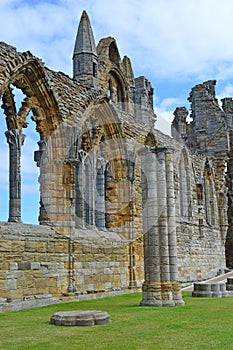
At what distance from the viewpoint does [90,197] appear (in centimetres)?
1314

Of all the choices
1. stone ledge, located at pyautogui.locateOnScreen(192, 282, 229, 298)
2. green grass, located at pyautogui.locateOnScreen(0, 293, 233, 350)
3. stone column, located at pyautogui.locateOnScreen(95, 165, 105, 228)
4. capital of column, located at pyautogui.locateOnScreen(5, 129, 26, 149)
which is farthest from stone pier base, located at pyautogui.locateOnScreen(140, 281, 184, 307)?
stone column, located at pyautogui.locateOnScreen(95, 165, 105, 228)

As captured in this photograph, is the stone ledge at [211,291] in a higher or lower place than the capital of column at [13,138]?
lower

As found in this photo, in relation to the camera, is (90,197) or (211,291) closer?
(211,291)

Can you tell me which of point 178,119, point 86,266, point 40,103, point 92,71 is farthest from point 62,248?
point 178,119

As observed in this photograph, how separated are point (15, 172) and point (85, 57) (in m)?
6.37

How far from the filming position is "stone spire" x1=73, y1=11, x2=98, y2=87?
51.0 ft

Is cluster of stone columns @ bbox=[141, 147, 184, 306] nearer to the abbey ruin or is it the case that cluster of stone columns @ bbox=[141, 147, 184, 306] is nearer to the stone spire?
the abbey ruin

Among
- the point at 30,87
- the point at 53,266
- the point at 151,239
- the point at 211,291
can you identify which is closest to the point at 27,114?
the point at 30,87

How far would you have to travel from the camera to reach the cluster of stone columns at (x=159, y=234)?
9805 millimetres

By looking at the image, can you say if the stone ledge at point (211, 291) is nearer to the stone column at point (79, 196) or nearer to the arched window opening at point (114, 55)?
the stone column at point (79, 196)

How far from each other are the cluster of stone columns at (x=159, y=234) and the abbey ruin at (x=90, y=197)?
0.02 meters

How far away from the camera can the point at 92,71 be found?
15734 mm

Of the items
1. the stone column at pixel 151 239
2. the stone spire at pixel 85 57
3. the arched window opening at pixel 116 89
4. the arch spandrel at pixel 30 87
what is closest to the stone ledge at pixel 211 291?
the stone column at pixel 151 239

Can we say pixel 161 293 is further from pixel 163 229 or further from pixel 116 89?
pixel 116 89
